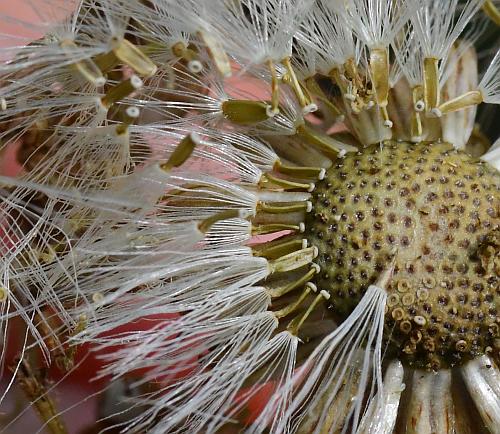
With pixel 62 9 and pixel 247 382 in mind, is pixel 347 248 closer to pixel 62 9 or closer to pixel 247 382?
pixel 247 382

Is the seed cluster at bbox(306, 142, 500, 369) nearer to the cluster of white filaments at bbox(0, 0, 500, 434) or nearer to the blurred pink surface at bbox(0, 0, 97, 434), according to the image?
the cluster of white filaments at bbox(0, 0, 500, 434)

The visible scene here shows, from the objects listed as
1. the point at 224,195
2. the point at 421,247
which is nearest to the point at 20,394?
the point at 224,195

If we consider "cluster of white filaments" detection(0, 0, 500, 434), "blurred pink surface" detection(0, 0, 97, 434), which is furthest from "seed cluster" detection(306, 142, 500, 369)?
"blurred pink surface" detection(0, 0, 97, 434)

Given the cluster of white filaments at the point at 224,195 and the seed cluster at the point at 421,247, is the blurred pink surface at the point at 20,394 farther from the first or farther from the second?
the seed cluster at the point at 421,247

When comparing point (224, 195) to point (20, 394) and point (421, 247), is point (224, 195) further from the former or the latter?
point (20, 394)

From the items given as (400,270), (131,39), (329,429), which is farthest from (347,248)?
(131,39)

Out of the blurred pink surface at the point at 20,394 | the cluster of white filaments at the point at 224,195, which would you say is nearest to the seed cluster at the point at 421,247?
the cluster of white filaments at the point at 224,195
